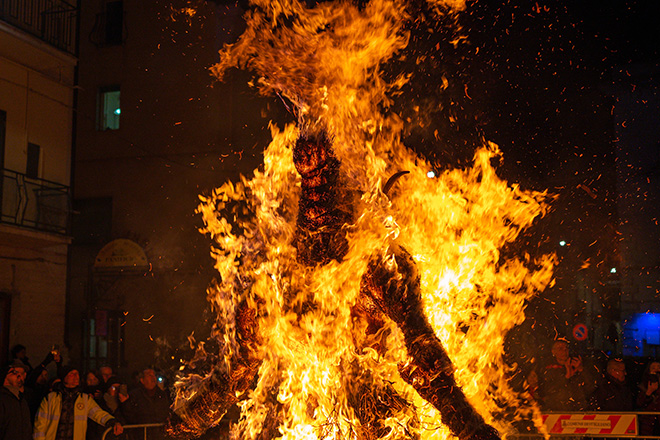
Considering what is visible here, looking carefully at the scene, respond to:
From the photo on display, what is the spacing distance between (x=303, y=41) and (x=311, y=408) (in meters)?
2.45

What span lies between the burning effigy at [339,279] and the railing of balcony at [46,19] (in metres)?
10.6

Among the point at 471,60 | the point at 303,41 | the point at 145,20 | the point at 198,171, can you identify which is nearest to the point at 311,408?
the point at 303,41

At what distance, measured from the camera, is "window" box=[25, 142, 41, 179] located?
13523 mm

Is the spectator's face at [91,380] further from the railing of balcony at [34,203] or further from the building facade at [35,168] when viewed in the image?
the railing of balcony at [34,203]

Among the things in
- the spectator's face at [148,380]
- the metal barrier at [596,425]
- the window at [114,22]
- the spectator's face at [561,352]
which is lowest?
the metal barrier at [596,425]

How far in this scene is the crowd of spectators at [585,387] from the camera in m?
6.96

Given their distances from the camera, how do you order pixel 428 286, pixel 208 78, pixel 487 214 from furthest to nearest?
pixel 208 78 → pixel 487 214 → pixel 428 286

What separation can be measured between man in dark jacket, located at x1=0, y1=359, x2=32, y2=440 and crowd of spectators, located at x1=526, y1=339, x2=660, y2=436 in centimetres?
548

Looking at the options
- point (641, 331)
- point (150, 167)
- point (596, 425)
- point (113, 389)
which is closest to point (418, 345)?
point (596, 425)

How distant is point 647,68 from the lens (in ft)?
70.4

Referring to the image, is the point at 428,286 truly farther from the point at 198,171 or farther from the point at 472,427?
the point at 198,171

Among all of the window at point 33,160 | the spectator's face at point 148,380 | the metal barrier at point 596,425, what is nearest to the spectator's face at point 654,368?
the metal barrier at point 596,425

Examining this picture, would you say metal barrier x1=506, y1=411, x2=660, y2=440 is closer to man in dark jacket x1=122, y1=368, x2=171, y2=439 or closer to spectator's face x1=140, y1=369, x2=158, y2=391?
man in dark jacket x1=122, y1=368, x2=171, y2=439

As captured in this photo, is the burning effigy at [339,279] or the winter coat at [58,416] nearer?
the burning effigy at [339,279]
